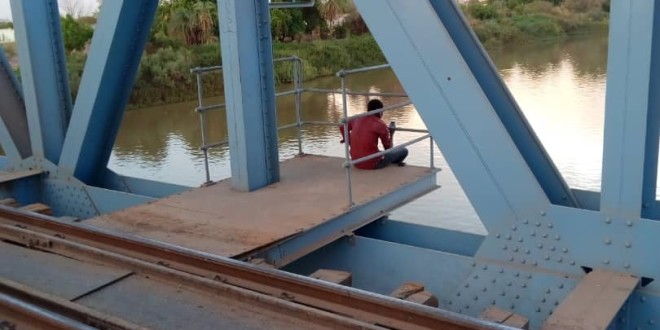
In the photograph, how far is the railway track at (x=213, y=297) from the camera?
3559mm

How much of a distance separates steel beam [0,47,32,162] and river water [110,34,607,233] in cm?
521

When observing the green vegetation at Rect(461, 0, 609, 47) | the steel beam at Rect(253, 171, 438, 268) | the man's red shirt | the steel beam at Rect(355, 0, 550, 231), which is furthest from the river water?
the green vegetation at Rect(461, 0, 609, 47)

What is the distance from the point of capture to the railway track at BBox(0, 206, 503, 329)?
3559 mm

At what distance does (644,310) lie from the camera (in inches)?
151

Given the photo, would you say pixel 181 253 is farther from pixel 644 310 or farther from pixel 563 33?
pixel 563 33

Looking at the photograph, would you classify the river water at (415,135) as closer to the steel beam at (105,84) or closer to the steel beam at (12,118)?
the steel beam at (105,84)

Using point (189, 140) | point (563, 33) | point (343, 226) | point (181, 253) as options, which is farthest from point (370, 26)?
point (563, 33)

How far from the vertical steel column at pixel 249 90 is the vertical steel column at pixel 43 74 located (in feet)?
7.96

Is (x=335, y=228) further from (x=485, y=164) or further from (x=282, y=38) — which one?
(x=282, y=38)

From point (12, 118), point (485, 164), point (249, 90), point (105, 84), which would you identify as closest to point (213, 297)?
point (485, 164)

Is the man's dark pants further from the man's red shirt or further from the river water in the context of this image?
the river water

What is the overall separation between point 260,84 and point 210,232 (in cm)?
159

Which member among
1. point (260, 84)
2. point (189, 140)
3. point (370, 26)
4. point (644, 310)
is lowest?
point (189, 140)

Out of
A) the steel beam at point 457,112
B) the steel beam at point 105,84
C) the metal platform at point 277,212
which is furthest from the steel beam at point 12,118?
the steel beam at point 457,112
